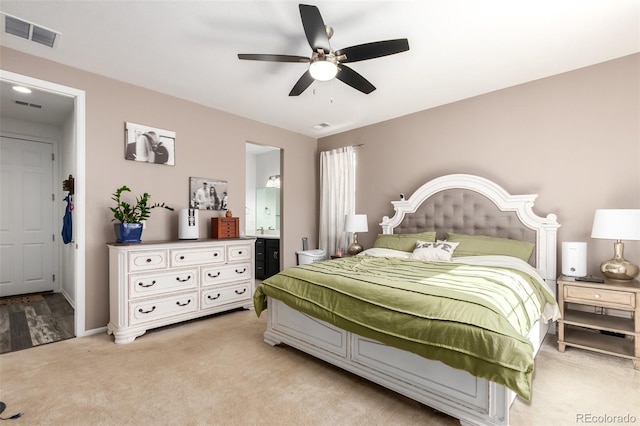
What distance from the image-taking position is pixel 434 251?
3379 millimetres

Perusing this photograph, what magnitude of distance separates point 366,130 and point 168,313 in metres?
3.77

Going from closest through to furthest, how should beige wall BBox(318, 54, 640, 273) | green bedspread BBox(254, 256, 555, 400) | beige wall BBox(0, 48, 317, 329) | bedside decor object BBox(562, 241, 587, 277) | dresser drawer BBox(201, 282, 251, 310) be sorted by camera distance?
green bedspread BBox(254, 256, 555, 400), bedside decor object BBox(562, 241, 587, 277), beige wall BBox(318, 54, 640, 273), beige wall BBox(0, 48, 317, 329), dresser drawer BBox(201, 282, 251, 310)

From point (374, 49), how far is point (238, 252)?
2.81m

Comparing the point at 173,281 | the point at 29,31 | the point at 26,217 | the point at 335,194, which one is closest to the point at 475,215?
the point at 335,194

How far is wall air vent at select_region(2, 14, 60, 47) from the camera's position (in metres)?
2.37

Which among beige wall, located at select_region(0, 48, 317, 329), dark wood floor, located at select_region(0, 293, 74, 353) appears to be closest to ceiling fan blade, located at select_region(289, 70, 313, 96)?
beige wall, located at select_region(0, 48, 317, 329)

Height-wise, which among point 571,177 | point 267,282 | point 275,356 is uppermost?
point 571,177

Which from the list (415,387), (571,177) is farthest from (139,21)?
(571,177)

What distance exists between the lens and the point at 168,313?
10.8 feet

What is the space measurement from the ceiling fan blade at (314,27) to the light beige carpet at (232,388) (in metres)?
→ 2.43

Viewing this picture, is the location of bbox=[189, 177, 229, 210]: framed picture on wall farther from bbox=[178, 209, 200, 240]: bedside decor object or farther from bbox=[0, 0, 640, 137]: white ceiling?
bbox=[0, 0, 640, 137]: white ceiling

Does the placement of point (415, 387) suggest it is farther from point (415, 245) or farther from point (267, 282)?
point (415, 245)

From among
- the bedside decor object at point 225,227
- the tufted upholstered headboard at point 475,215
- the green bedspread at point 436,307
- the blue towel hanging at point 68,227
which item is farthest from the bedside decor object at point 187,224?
the tufted upholstered headboard at point 475,215

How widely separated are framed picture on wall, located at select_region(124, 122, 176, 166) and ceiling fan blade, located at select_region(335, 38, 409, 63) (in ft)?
8.24
